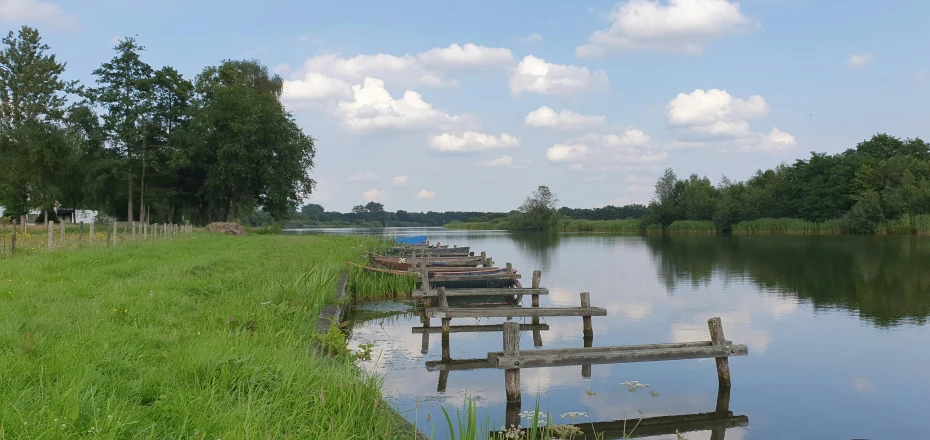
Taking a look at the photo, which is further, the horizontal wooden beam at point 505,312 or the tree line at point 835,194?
the tree line at point 835,194

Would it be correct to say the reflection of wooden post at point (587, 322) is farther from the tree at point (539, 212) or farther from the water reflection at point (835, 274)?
the tree at point (539, 212)

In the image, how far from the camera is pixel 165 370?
5316 mm

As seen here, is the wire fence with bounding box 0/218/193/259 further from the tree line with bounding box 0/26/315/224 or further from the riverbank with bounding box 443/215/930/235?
the riverbank with bounding box 443/215/930/235

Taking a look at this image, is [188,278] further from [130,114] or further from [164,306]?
[130,114]

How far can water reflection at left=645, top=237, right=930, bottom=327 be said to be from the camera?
56.6 feet

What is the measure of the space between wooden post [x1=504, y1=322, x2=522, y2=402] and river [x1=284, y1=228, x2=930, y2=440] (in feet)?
0.67

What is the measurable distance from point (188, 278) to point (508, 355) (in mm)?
6649

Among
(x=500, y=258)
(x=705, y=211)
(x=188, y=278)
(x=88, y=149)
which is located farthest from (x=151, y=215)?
(x=705, y=211)

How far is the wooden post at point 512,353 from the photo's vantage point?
792 centimetres

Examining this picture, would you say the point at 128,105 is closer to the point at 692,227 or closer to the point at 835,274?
the point at 835,274

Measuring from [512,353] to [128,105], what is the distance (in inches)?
1667

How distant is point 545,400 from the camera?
28.3 feet

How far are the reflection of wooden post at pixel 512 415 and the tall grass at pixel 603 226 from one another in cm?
8138

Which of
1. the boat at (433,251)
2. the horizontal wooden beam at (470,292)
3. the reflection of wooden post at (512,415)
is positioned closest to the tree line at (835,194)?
the boat at (433,251)
